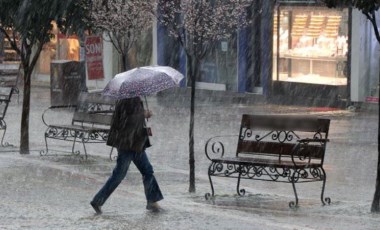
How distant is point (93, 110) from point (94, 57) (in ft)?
30.1

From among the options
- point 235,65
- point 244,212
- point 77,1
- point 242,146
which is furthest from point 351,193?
point 235,65

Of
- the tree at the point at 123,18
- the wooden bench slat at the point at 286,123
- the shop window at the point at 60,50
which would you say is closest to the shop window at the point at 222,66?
the tree at the point at 123,18

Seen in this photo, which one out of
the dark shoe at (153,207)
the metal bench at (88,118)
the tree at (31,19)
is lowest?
the dark shoe at (153,207)

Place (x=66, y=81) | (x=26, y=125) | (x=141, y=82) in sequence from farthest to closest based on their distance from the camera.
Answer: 1. (x=66, y=81)
2. (x=26, y=125)
3. (x=141, y=82)

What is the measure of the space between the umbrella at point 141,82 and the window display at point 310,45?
1531 centimetres

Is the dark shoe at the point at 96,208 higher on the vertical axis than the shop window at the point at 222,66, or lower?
lower

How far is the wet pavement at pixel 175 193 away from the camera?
992 centimetres

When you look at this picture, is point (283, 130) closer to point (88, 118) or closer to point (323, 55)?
point (88, 118)

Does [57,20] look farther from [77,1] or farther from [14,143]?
[14,143]

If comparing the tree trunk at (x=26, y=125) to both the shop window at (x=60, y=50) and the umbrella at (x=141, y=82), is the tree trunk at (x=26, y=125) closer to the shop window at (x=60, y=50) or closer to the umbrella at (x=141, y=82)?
the umbrella at (x=141, y=82)

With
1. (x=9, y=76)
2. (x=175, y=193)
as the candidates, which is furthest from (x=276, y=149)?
(x=9, y=76)

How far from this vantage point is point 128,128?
414 inches

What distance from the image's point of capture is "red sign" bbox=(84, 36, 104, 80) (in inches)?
995

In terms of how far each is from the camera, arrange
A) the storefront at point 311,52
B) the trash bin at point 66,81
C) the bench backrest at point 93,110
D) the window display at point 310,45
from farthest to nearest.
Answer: the trash bin at point 66,81 → the window display at point 310,45 → the storefront at point 311,52 → the bench backrest at point 93,110
